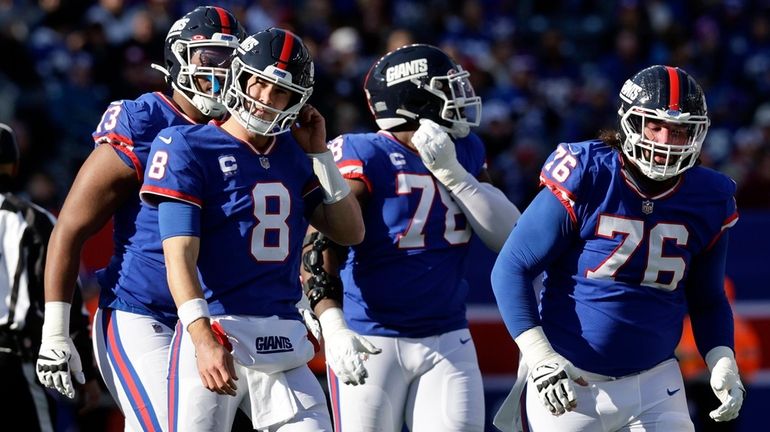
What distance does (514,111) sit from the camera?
10.6 m

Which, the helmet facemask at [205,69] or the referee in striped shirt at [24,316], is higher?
the helmet facemask at [205,69]

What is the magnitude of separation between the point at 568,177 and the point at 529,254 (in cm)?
26

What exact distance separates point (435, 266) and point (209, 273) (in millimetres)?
1061

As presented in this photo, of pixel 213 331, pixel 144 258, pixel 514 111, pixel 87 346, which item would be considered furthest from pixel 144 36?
pixel 213 331

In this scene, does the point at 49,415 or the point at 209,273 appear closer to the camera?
the point at 209,273

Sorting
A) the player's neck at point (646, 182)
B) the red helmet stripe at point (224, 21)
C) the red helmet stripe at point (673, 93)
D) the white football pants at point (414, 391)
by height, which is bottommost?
the white football pants at point (414, 391)

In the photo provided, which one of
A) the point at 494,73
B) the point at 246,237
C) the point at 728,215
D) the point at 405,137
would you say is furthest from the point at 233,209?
the point at 494,73

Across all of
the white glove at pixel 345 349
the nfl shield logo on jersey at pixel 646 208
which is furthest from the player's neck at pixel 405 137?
the nfl shield logo on jersey at pixel 646 208

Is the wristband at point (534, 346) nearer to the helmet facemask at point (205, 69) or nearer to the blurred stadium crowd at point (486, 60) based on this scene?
the helmet facemask at point (205, 69)

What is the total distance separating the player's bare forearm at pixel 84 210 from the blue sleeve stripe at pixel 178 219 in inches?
18.0

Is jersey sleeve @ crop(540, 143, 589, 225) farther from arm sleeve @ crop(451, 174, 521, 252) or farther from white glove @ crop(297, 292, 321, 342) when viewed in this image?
white glove @ crop(297, 292, 321, 342)

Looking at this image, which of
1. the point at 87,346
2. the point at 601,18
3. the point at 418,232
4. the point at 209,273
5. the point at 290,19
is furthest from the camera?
the point at 601,18

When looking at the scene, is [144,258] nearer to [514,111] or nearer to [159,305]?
[159,305]

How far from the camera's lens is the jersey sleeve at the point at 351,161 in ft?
14.9
